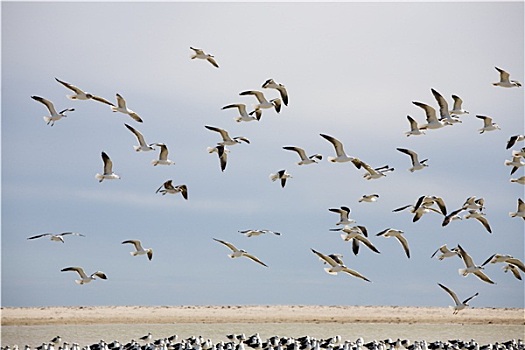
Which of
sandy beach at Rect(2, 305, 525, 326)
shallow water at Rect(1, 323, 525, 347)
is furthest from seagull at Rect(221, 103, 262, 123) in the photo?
sandy beach at Rect(2, 305, 525, 326)

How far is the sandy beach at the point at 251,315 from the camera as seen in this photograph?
132 feet

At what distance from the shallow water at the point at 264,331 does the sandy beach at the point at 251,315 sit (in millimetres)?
1562

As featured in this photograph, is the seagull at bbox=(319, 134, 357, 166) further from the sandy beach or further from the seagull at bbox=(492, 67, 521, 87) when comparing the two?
the sandy beach

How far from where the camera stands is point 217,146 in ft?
72.1

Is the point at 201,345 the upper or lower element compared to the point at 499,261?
lower

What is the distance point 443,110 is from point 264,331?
1660cm

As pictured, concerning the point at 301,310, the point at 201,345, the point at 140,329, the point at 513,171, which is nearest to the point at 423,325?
the point at 301,310

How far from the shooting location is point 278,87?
2119cm

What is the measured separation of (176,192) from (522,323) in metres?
23.4

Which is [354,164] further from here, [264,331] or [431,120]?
[264,331]

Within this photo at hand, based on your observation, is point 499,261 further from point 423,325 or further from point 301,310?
point 301,310

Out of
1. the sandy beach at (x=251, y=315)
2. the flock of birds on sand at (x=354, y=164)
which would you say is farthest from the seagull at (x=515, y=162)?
the sandy beach at (x=251, y=315)

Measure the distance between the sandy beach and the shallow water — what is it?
1.56m

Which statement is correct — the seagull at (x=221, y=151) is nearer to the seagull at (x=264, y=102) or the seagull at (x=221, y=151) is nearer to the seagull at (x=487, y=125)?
A: the seagull at (x=264, y=102)
